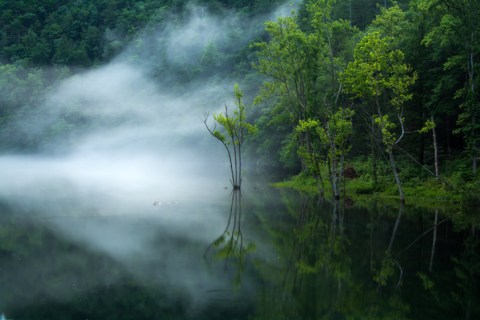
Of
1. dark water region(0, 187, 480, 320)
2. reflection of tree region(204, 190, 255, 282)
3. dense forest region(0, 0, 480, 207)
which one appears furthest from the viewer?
dense forest region(0, 0, 480, 207)

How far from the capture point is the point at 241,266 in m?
15.5

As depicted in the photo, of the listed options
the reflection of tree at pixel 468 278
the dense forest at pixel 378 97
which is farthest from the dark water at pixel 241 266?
the dense forest at pixel 378 97

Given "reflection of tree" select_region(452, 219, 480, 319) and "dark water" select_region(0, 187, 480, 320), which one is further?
"dark water" select_region(0, 187, 480, 320)

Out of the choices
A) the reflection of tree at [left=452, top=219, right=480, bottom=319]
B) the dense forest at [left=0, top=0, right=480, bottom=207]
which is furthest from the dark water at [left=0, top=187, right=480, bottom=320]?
the dense forest at [left=0, top=0, right=480, bottom=207]

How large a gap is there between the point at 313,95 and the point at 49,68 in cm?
11438

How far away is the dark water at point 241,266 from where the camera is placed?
1149 centimetres

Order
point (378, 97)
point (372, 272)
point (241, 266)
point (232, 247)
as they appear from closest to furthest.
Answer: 1. point (372, 272)
2. point (241, 266)
3. point (232, 247)
4. point (378, 97)

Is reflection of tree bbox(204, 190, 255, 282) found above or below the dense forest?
below

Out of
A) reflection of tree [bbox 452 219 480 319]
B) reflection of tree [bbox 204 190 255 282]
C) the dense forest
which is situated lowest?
reflection of tree [bbox 452 219 480 319]

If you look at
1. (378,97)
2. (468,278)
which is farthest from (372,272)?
(378,97)

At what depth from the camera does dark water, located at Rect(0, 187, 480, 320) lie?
37.7ft

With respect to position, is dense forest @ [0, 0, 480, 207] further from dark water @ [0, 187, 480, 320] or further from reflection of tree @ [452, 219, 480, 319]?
reflection of tree @ [452, 219, 480, 319]

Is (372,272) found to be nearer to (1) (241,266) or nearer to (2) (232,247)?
(1) (241,266)

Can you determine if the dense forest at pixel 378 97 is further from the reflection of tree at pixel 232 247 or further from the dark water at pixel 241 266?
the reflection of tree at pixel 232 247
